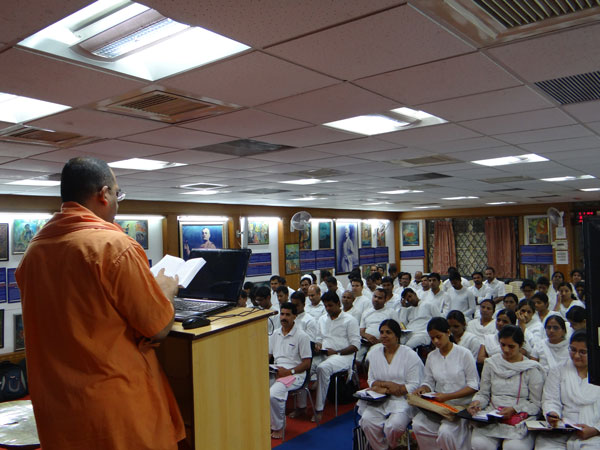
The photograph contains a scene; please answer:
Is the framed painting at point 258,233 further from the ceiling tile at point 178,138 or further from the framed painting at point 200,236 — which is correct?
the ceiling tile at point 178,138

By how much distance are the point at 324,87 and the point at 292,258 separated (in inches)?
392

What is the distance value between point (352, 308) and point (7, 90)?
6.49 m

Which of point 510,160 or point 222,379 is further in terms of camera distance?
point 510,160

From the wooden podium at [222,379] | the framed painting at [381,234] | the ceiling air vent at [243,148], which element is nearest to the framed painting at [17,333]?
the ceiling air vent at [243,148]

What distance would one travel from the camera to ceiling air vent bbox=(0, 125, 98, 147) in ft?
11.5

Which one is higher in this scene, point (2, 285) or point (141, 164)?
point (141, 164)

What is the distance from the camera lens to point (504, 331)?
4172 millimetres

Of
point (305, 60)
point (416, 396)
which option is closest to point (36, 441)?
point (305, 60)

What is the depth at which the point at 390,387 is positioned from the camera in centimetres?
450

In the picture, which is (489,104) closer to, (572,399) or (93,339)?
(572,399)

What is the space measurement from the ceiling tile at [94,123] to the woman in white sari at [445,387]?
313 cm

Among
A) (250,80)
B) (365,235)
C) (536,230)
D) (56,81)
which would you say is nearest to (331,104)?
(250,80)

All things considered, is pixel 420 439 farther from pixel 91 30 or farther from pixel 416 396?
pixel 91 30

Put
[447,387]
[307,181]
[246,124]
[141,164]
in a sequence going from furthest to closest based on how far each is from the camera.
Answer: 1. [307,181]
2. [141,164]
3. [447,387]
4. [246,124]
